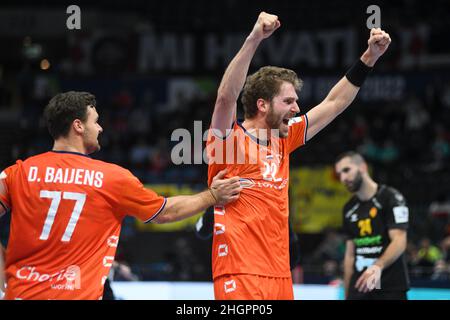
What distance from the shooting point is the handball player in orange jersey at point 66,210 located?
4.68 metres

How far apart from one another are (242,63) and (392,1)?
1912cm

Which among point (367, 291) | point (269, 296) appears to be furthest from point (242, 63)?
point (367, 291)

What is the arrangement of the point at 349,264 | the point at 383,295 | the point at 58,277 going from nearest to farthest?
the point at 58,277, the point at 383,295, the point at 349,264

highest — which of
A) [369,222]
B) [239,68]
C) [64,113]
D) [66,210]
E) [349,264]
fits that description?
[239,68]

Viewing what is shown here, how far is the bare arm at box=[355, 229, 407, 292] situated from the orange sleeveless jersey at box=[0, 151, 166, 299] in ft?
9.90

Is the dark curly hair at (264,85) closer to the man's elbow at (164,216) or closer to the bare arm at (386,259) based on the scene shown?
the man's elbow at (164,216)

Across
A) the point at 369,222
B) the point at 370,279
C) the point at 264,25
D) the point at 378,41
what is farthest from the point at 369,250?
the point at 264,25

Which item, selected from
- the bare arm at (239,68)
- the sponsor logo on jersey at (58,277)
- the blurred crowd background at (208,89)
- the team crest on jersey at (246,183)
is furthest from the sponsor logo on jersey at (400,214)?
the blurred crowd background at (208,89)

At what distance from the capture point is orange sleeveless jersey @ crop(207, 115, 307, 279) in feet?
16.8

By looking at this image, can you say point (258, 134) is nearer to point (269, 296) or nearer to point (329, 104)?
point (329, 104)

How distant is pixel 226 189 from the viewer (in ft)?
A: 16.9

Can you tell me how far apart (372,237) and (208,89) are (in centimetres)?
1576

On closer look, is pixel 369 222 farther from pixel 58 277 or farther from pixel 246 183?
pixel 58 277

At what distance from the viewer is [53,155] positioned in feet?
16.1
